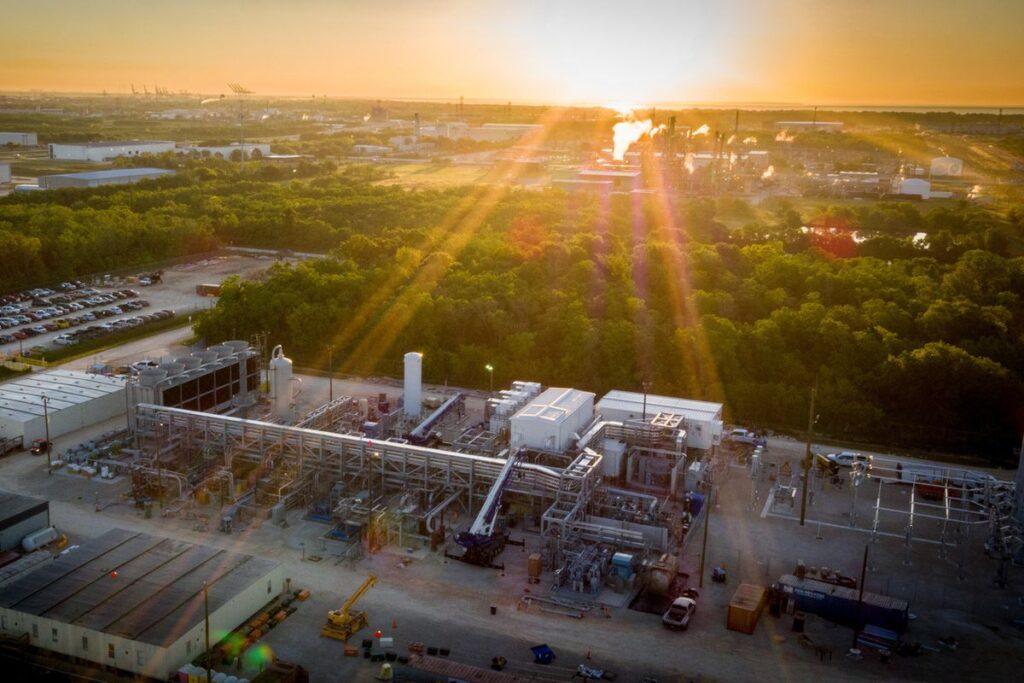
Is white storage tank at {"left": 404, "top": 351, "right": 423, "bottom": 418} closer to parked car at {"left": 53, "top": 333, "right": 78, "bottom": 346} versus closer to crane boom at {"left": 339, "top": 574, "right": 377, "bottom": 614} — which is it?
crane boom at {"left": 339, "top": 574, "right": 377, "bottom": 614}

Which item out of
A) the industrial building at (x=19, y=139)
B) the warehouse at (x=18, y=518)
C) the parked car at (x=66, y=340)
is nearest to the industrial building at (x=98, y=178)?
the industrial building at (x=19, y=139)

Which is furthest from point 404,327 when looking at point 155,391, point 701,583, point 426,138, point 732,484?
point 426,138

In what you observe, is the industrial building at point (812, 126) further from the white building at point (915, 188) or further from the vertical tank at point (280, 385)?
the vertical tank at point (280, 385)

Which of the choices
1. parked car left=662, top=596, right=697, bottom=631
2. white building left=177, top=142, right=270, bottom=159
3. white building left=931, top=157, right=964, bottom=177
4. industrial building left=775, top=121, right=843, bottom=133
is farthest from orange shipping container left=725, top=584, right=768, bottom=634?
industrial building left=775, top=121, right=843, bottom=133

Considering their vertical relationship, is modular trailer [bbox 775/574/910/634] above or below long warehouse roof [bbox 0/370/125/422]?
below

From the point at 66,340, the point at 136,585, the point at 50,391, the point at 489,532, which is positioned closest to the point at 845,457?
the point at 489,532
